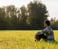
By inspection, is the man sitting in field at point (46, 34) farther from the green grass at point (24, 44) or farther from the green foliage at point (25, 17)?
the green foliage at point (25, 17)

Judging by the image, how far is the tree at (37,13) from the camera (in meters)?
76.1

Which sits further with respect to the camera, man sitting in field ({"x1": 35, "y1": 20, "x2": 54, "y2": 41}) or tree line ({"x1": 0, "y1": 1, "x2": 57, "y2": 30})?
tree line ({"x1": 0, "y1": 1, "x2": 57, "y2": 30})

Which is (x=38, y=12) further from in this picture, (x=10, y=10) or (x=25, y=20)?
(x=10, y=10)

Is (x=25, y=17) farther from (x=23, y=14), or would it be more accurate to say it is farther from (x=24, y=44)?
(x=24, y=44)

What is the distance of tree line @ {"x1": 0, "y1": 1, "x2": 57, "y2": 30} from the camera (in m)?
72.1

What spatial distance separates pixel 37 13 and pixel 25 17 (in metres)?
4.41

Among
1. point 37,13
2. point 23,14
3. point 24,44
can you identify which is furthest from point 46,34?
point 23,14

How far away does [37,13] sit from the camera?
3108 inches

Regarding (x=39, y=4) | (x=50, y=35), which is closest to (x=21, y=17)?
(x=39, y=4)

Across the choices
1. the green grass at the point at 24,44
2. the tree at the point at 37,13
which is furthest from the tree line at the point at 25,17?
the green grass at the point at 24,44

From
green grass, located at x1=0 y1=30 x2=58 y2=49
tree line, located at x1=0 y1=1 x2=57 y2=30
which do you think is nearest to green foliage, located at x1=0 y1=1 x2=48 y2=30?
tree line, located at x1=0 y1=1 x2=57 y2=30

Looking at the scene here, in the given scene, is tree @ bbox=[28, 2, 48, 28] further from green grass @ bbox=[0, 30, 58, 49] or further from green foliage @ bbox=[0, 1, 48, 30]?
green grass @ bbox=[0, 30, 58, 49]

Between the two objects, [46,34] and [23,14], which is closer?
[46,34]

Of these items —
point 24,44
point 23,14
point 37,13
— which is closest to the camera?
point 24,44
